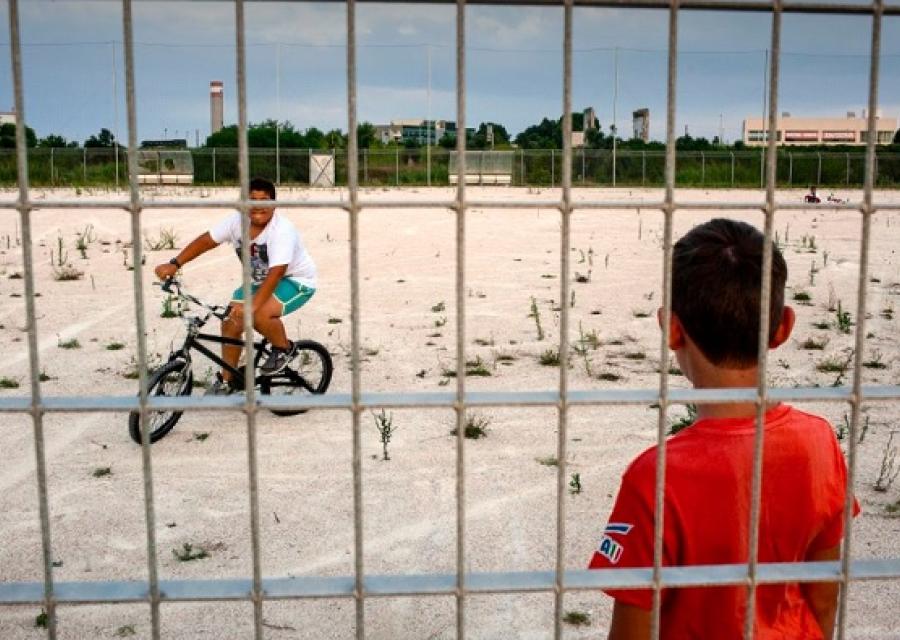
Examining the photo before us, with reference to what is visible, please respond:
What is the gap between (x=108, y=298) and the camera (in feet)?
34.2

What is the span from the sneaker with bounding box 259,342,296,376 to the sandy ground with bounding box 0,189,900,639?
0.29m

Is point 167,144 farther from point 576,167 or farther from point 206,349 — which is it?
point 206,349

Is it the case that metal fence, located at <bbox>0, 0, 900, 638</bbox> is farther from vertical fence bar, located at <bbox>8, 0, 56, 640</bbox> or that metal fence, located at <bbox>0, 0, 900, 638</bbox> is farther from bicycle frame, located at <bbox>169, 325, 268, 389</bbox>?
bicycle frame, located at <bbox>169, 325, 268, 389</bbox>

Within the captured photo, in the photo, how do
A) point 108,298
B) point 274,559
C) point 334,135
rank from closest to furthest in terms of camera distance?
point 274,559 < point 108,298 < point 334,135

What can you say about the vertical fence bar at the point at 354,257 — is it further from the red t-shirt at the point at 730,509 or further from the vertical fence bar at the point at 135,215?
the red t-shirt at the point at 730,509

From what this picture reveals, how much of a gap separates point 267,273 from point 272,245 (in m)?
0.20

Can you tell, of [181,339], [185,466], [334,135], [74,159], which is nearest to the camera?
[185,466]

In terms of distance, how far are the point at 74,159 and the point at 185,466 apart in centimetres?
3977

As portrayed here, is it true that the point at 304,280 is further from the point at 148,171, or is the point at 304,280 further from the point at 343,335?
the point at 148,171

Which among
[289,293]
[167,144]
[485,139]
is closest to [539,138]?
[485,139]

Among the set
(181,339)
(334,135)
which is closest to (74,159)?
(334,135)

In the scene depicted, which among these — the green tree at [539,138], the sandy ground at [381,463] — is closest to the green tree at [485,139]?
the green tree at [539,138]

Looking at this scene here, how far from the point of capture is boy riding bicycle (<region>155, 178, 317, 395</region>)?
19.5 feet

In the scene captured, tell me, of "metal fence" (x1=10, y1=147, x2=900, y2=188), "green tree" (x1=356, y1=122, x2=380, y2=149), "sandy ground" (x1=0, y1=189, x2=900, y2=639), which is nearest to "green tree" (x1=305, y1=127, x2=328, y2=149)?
"green tree" (x1=356, y1=122, x2=380, y2=149)
